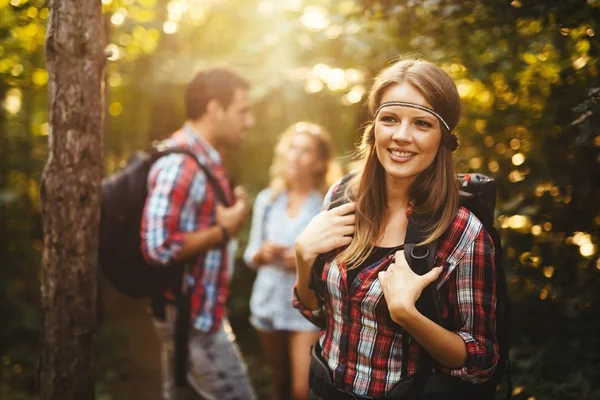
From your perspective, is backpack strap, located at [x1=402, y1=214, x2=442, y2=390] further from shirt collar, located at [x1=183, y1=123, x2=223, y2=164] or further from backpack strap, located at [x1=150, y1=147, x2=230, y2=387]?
shirt collar, located at [x1=183, y1=123, x2=223, y2=164]

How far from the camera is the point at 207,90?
3.32 metres

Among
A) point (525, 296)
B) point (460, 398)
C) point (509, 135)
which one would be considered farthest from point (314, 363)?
point (509, 135)

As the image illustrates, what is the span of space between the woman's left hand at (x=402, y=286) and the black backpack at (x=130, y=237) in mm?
1528

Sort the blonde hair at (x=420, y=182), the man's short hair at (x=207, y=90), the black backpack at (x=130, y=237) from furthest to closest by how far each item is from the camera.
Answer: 1. the man's short hair at (x=207, y=90)
2. the black backpack at (x=130, y=237)
3. the blonde hair at (x=420, y=182)

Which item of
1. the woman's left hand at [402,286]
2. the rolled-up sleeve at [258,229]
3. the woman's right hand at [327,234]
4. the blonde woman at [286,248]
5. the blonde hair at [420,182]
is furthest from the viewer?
the rolled-up sleeve at [258,229]

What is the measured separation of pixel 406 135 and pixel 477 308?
594 millimetres

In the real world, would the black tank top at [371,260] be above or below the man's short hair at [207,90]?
below

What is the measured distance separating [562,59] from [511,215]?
29.7 inches

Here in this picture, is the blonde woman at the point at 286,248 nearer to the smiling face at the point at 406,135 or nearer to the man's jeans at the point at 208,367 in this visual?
the man's jeans at the point at 208,367

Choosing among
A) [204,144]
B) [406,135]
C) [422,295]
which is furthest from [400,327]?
[204,144]

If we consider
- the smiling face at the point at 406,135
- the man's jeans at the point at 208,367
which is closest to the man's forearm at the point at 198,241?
the man's jeans at the point at 208,367

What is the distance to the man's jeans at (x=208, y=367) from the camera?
2.99m

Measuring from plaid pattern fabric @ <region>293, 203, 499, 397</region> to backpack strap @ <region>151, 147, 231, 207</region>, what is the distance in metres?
1.29

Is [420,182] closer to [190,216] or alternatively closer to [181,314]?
[190,216]
